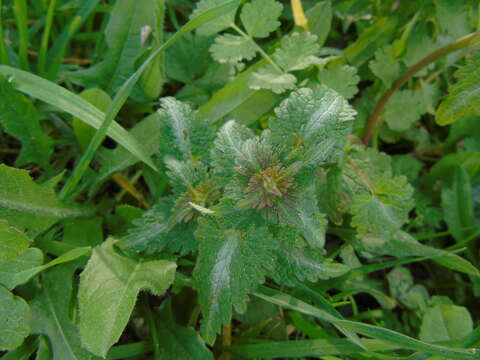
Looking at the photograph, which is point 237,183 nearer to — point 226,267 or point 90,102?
point 226,267

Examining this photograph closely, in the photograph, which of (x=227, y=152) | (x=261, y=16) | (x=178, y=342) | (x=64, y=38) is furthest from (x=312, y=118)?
(x=64, y=38)

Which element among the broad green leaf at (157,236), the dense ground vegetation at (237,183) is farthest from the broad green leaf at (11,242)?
the broad green leaf at (157,236)

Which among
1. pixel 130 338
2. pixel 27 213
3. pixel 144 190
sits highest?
pixel 27 213

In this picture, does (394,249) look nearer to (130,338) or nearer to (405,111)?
(405,111)

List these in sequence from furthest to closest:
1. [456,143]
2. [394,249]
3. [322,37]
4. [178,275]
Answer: [456,143]
[322,37]
[394,249]
[178,275]

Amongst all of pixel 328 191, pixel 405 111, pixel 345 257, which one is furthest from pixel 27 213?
pixel 405 111
